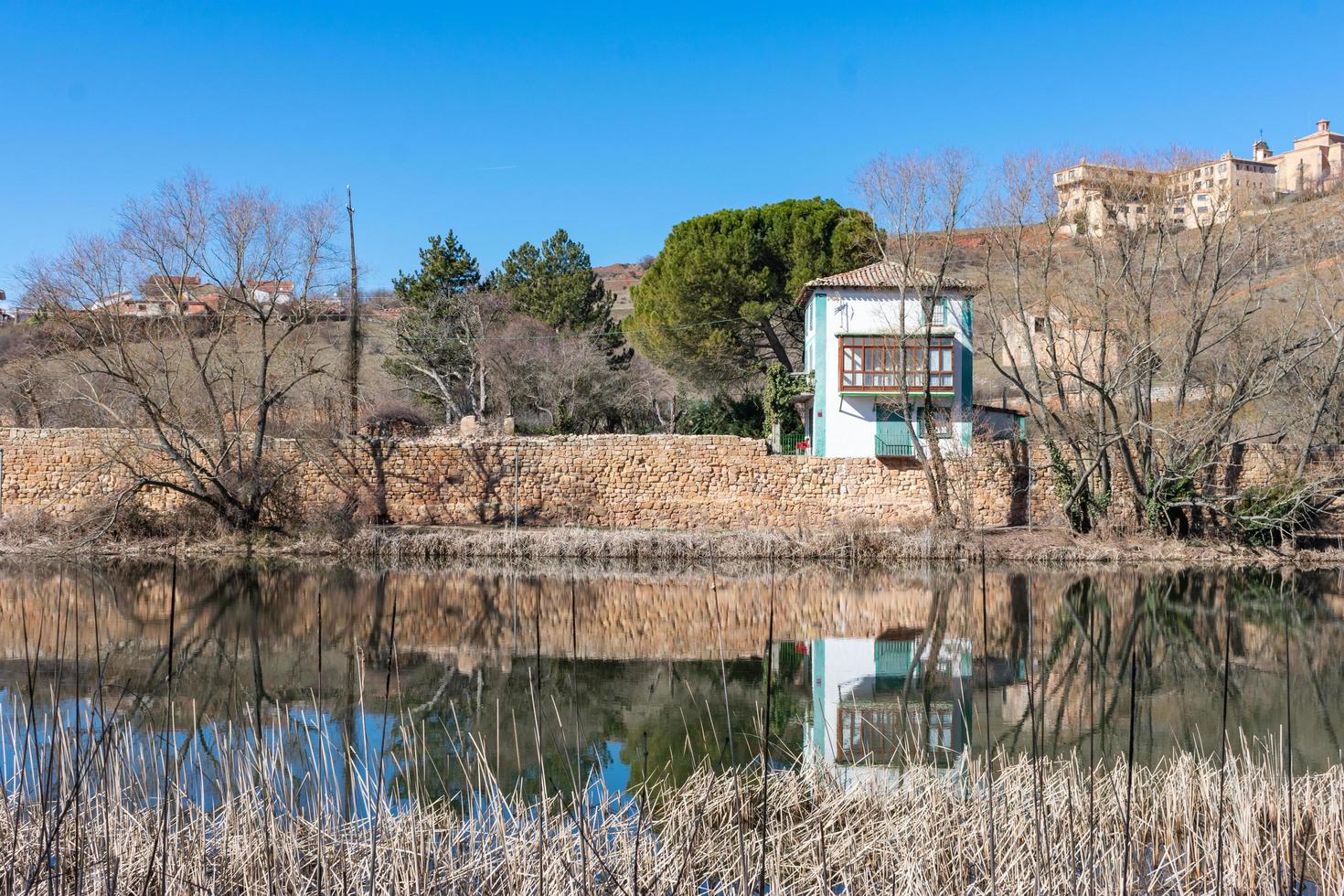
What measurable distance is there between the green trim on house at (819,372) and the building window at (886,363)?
54 cm

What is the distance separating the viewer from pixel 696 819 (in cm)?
510

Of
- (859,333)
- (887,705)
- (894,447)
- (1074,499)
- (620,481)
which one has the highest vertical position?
(859,333)

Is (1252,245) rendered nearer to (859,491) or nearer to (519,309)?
(859,491)

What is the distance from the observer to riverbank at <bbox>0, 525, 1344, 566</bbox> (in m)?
22.4

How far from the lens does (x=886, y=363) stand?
26547 mm

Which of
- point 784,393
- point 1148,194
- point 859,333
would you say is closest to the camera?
point 1148,194

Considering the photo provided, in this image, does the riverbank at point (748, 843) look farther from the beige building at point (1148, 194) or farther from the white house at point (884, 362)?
the white house at point (884, 362)

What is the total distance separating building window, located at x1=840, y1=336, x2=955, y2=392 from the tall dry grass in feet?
66.0

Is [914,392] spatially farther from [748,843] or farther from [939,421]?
[748,843]

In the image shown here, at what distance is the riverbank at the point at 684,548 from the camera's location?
22438 millimetres

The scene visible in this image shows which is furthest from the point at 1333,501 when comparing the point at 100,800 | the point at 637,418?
the point at 100,800

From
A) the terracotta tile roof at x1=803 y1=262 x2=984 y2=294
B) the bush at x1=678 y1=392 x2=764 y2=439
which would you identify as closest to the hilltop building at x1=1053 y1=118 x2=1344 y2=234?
the terracotta tile roof at x1=803 y1=262 x2=984 y2=294

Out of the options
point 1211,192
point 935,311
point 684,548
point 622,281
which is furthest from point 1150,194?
point 622,281

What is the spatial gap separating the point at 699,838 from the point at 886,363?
21.8 meters
